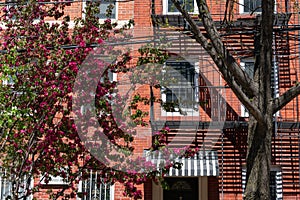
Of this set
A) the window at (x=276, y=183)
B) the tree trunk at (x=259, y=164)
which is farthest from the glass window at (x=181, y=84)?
the tree trunk at (x=259, y=164)

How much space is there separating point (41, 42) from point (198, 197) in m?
7.47

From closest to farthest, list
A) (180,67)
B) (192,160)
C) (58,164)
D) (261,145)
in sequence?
(261,145) < (58,164) < (192,160) < (180,67)

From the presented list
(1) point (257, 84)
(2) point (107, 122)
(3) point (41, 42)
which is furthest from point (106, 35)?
(1) point (257, 84)

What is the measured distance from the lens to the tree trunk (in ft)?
26.4

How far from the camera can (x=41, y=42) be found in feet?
34.1

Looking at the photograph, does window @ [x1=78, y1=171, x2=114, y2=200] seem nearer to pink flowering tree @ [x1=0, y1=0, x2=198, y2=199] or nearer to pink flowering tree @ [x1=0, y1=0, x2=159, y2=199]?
pink flowering tree @ [x1=0, y1=0, x2=159, y2=199]

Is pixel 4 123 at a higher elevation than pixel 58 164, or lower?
higher

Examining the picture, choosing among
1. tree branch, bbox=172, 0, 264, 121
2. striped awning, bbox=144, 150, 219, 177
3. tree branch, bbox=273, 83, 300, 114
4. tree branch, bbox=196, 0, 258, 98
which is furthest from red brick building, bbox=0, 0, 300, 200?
tree branch, bbox=273, 83, 300, 114

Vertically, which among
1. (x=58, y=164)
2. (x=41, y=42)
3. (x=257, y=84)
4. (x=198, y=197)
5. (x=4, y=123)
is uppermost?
(x=41, y=42)

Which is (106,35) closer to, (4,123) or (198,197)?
(4,123)

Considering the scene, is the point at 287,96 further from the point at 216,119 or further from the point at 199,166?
the point at 216,119

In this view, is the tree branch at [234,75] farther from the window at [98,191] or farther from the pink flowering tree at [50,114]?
the window at [98,191]

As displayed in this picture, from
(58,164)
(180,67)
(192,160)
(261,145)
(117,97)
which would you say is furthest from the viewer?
(180,67)

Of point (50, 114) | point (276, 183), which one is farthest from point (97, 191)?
point (276, 183)
